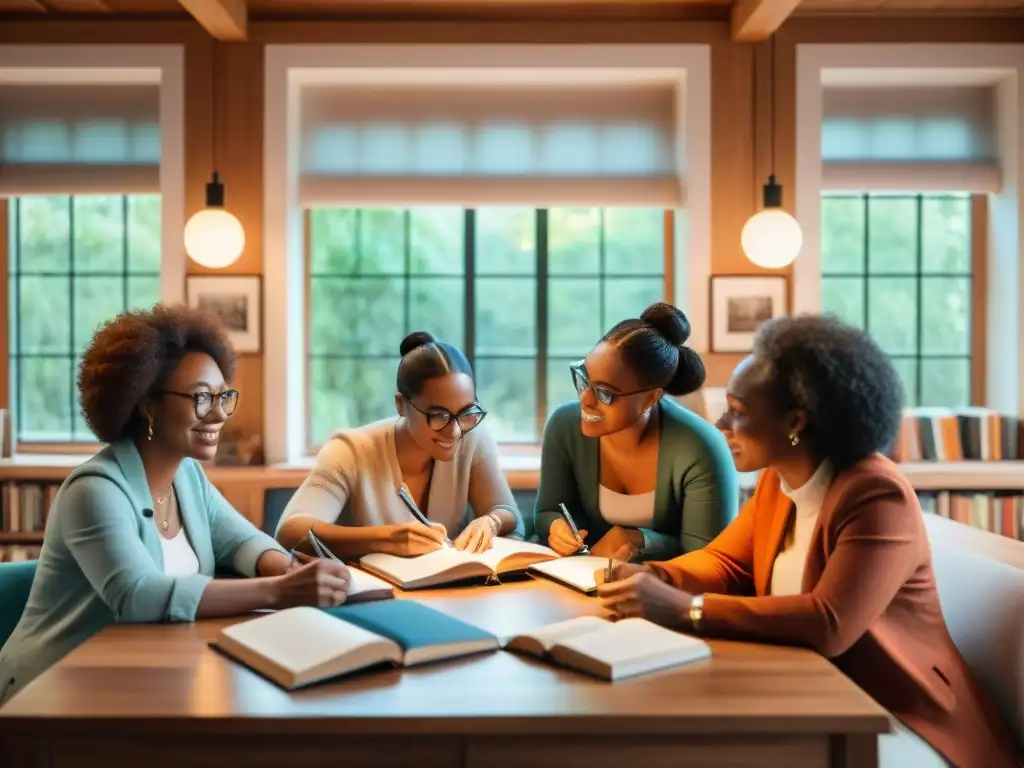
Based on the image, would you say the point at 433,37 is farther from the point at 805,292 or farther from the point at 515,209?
the point at 805,292

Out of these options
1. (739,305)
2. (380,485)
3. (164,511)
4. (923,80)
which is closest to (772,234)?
(739,305)

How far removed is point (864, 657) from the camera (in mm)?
1771

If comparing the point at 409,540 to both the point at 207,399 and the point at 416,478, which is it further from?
the point at 207,399

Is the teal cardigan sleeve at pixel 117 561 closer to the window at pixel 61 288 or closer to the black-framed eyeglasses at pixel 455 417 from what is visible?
the black-framed eyeglasses at pixel 455 417

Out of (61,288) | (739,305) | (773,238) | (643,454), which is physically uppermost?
(773,238)

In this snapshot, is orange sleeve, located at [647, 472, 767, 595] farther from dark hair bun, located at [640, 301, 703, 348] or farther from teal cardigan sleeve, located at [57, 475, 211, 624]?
teal cardigan sleeve, located at [57, 475, 211, 624]

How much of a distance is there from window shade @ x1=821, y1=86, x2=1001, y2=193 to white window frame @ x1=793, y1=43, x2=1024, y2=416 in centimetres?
8

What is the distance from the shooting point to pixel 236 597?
6.18ft

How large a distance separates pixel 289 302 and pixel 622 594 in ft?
10.3

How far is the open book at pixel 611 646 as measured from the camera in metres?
1.54

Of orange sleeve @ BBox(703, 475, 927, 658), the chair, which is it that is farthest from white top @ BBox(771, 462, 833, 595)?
the chair

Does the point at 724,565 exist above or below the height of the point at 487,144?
below

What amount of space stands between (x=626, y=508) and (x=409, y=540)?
65 centimetres

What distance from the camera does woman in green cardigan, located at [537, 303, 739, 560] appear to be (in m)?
2.57
